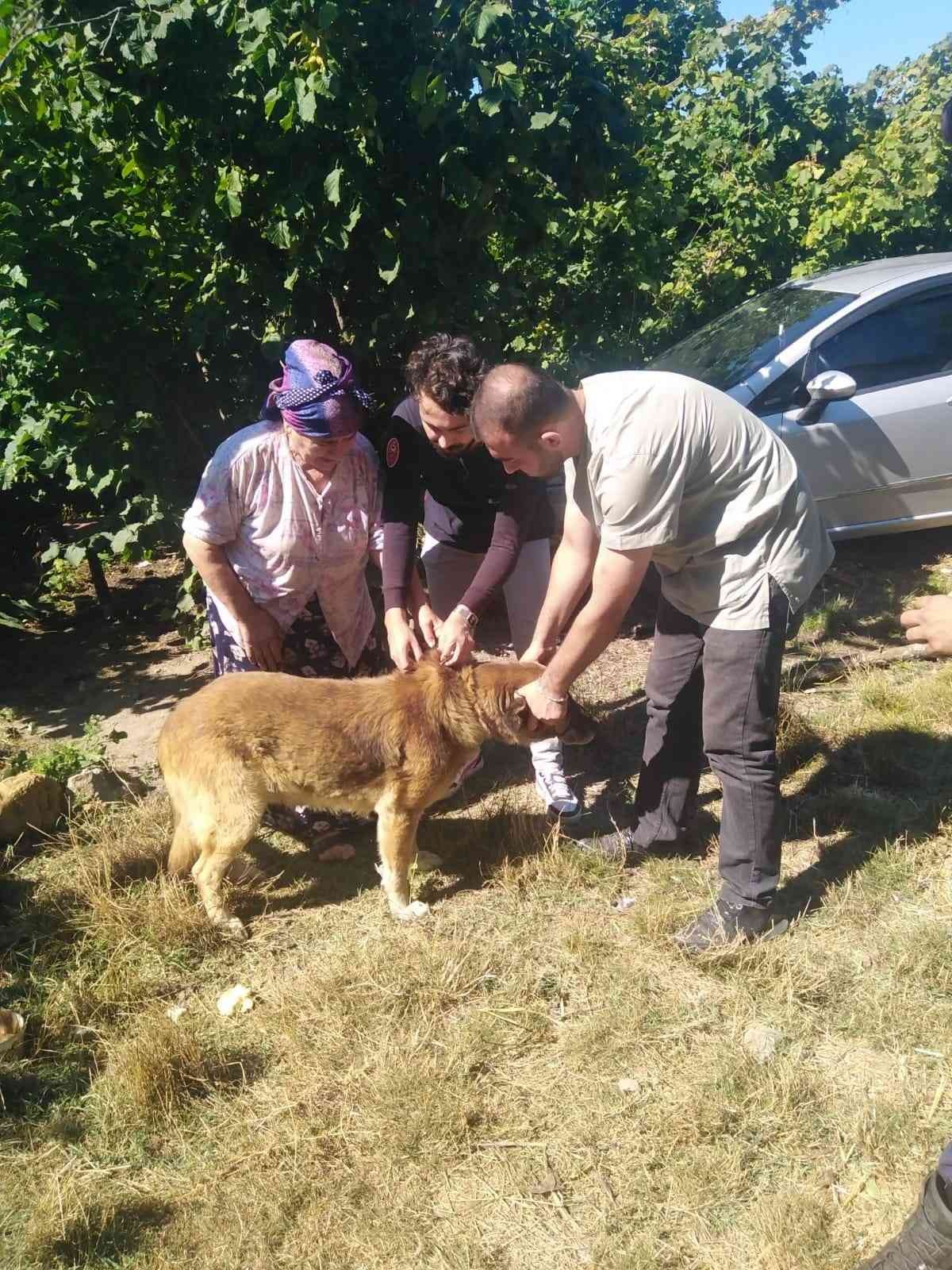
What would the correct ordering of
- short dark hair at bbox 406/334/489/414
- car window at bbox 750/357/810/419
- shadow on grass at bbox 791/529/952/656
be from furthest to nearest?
1. car window at bbox 750/357/810/419
2. shadow on grass at bbox 791/529/952/656
3. short dark hair at bbox 406/334/489/414

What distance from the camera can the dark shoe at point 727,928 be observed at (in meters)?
3.63

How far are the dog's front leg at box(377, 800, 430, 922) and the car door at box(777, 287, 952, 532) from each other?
4155 millimetres

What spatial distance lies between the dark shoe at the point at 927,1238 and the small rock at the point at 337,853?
2847mm

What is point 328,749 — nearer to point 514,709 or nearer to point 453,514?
point 514,709

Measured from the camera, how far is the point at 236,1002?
358cm

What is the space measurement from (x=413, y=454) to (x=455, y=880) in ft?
6.50

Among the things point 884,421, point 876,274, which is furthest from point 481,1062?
point 876,274

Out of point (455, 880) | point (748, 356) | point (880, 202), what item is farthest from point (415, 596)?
point (880, 202)

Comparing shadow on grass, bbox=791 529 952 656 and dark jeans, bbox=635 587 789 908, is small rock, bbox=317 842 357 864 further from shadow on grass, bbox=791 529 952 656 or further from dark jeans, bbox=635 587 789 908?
shadow on grass, bbox=791 529 952 656

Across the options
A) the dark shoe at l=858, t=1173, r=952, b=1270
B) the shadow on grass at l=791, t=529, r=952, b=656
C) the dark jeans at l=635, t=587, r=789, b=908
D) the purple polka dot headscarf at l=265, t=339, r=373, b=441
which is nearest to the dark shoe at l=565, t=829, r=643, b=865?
the dark jeans at l=635, t=587, r=789, b=908

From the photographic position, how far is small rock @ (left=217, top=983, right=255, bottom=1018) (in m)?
3.54

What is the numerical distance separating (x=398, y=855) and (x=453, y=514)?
158 cm

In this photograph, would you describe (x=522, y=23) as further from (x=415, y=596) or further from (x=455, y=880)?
(x=455, y=880)

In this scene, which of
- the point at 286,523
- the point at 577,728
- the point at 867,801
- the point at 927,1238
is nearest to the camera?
the point at 927,1238
